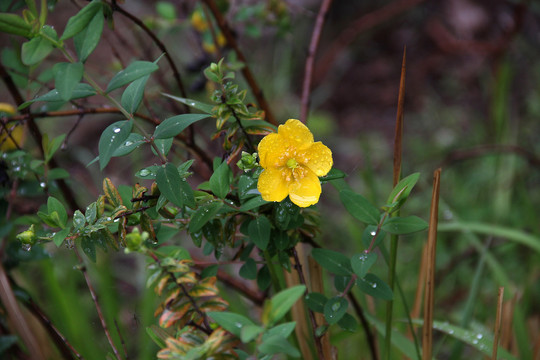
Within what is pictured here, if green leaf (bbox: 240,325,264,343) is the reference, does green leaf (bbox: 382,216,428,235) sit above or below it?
above

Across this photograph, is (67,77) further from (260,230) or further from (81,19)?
(260,230)

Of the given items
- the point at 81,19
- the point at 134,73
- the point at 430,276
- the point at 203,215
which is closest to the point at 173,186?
the point at 203,215

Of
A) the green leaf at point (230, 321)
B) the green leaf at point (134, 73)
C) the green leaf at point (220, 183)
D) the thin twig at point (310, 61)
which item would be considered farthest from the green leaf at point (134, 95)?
the thin twig at point (310, 61)

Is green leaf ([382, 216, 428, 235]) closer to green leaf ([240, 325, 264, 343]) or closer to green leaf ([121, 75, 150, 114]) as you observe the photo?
green leaf ([240, 325, 264, 343])

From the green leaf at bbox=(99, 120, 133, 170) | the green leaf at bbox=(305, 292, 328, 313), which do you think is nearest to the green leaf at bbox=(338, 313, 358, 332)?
the green leaf at bbox=(305, 292, 328, 313)

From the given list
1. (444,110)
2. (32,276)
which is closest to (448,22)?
(444,110)

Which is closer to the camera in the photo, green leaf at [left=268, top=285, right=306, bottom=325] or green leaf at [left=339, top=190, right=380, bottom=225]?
green leaf at [left=268, top=285, right=306, bottom=325]
